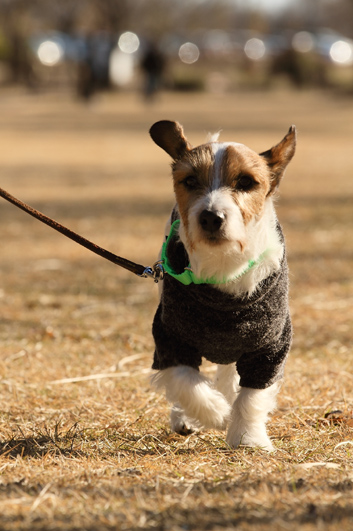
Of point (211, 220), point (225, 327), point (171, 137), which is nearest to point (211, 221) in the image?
point (211, 220)

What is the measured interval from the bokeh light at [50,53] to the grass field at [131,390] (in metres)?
39.8

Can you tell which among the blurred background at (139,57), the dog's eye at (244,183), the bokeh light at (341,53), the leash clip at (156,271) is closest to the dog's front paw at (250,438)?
the leash clip at (156,271)

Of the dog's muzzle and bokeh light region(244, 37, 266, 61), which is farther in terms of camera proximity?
bokeh light region(244, 37, 266, 61)

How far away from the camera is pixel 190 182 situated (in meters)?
3.66

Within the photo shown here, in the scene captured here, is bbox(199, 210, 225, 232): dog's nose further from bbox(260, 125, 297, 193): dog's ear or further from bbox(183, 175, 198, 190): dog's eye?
bbox(260, 125, 297, 193): dog's ear

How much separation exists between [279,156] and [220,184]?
0.46m

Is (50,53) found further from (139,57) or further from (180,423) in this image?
(180,423)

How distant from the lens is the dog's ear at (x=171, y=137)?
3.83 metres

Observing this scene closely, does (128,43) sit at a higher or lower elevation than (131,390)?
higher

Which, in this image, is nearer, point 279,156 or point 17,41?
point 279,156

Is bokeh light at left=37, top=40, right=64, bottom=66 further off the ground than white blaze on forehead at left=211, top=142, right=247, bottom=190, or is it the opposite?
bokeh light at left=37, top=40, right=64, bottom=66

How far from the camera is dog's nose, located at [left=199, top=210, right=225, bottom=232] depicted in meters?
3.37

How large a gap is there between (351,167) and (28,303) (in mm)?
11206

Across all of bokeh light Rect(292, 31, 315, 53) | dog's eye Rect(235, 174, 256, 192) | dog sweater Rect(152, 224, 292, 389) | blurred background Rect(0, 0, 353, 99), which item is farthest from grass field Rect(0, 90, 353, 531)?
bokeh light Rect(292, 31, 315, 53)
